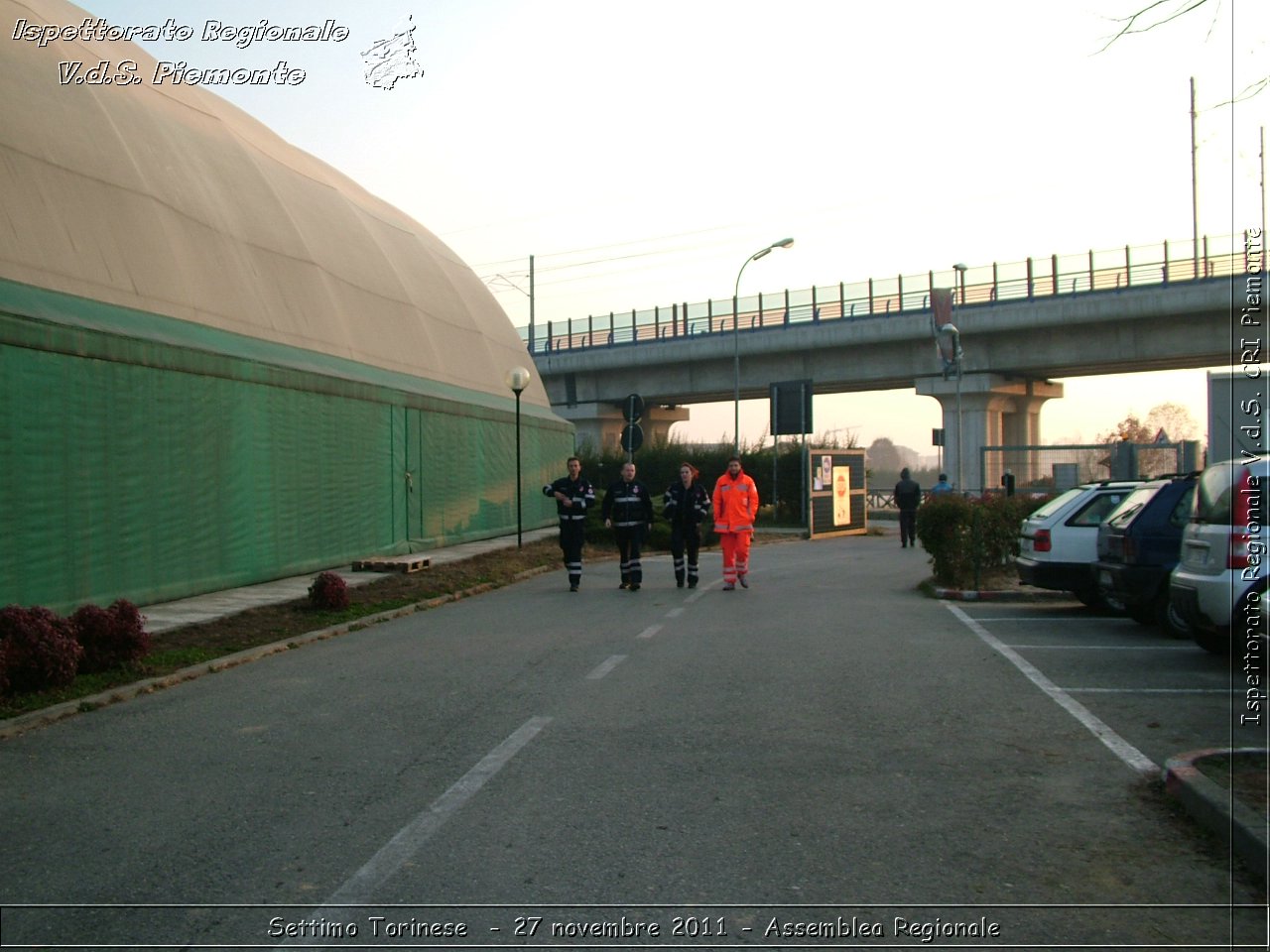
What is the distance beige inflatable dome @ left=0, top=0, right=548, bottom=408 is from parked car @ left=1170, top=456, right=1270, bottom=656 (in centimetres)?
1244

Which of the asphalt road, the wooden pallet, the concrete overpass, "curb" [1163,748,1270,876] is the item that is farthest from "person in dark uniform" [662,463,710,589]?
the concrete overpass

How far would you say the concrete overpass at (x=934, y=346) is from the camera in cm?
→ 3831

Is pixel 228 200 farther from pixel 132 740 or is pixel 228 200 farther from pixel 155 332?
pixel 132 740

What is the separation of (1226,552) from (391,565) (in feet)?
41.5

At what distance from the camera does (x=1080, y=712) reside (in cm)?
780

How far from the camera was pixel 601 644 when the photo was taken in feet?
36.5

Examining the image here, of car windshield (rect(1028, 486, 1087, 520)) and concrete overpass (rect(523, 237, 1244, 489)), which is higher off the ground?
concrete overpass (rect(523, 237, 1244, 489))

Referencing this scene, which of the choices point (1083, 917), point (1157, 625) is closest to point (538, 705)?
point (1083, 917)

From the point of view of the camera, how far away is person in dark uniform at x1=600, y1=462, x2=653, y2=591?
1700 centimetres

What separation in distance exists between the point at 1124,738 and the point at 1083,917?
10.4ft

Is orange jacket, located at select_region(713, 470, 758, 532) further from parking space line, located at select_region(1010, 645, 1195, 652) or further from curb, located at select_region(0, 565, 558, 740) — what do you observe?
parking space line, located at select_region(1010, 645, 1195, 652)

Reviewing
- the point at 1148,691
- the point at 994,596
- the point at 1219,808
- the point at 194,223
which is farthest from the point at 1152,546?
the point at 194,223

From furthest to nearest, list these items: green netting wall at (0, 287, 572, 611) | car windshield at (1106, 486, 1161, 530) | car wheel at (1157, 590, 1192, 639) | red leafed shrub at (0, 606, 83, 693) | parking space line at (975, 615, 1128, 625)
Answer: parking space line at (975, 615, 1128, 625) → green netting wall at (0, 287, 572, 611) → car windshield at (1106, 486, 1161, 530) → car wheel at (1157, 590, 1192, 639) → red leafed shrub at (0, 606, 83, 693)

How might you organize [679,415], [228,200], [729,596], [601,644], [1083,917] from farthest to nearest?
1. [679,415]
2. [228,200]
3. [729,596]
4. [601,644]
5. [1083,917]
